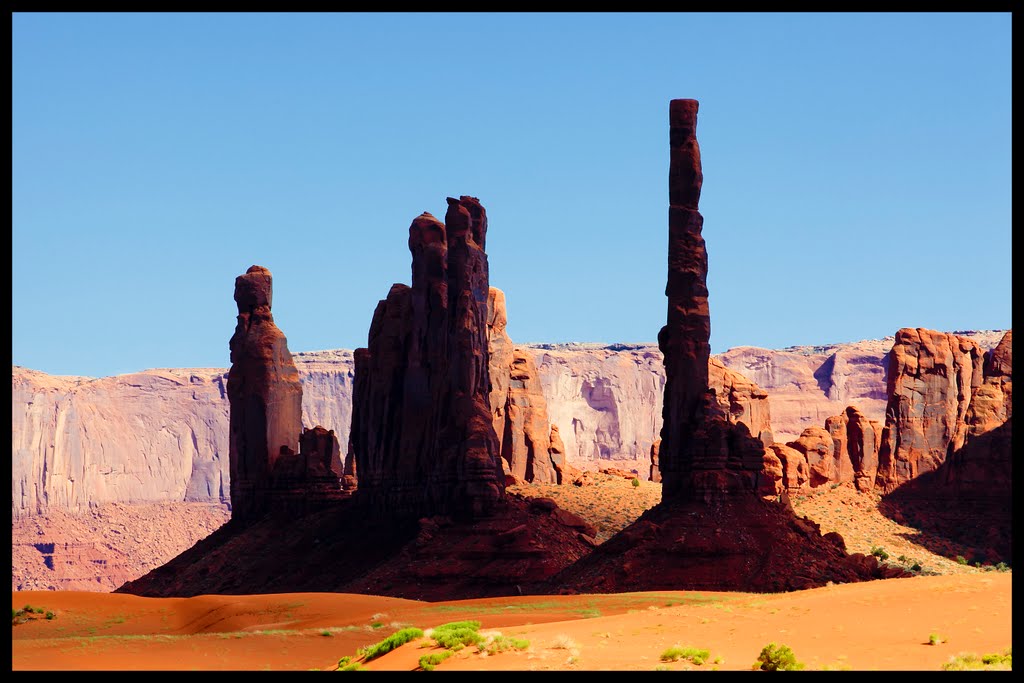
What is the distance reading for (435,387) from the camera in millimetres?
74625

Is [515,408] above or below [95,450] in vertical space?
below

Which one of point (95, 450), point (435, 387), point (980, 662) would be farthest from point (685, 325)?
point (95, 450)

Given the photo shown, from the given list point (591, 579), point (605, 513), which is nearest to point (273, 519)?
point (605, 513)

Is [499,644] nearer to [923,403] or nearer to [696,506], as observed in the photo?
[696,506]

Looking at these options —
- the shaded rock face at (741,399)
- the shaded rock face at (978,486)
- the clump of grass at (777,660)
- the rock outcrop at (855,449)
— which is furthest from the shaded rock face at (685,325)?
the clump of grass at (777,660)

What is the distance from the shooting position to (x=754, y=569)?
186ft

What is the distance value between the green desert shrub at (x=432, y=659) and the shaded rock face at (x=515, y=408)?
58.5 metres

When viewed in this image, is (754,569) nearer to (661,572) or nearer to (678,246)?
(661,572)

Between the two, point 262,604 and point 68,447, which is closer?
point 262,604

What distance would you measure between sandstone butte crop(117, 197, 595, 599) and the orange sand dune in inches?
292

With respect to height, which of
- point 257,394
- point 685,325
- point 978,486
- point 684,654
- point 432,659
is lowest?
point 432,659

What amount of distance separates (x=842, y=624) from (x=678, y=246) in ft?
108

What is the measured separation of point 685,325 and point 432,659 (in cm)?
3608

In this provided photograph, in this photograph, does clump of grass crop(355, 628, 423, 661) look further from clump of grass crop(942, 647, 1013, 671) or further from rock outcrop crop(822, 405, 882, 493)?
rock outcrop crop(822, 405, 882, 493)
